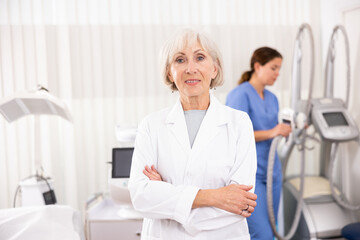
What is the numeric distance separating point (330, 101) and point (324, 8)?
34.7 inches

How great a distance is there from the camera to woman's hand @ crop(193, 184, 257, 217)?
1.12 meters

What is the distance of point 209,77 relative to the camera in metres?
1.27

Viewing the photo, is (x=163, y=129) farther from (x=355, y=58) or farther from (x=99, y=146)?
(x=355, y=58)

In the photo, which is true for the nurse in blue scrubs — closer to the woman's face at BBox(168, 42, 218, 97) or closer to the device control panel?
the device control panel

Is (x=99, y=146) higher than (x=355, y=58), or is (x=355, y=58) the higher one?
(x=355, y=58)

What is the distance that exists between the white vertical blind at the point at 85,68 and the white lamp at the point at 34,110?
15.4 inches

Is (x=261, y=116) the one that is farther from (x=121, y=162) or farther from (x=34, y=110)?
(x=34, y=110)

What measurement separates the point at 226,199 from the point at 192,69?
0.45 meters

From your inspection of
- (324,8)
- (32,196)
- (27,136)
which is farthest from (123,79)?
(324,8)

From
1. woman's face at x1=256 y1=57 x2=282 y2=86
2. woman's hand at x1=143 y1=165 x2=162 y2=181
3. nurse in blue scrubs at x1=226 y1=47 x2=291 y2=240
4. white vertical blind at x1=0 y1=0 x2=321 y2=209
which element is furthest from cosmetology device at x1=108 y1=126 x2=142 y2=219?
woman's face at x1=256 y1=57 x2=282 y2=86

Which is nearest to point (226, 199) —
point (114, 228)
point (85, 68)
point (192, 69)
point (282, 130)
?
point (192, 69)

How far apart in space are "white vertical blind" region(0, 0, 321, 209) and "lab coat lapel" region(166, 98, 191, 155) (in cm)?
143

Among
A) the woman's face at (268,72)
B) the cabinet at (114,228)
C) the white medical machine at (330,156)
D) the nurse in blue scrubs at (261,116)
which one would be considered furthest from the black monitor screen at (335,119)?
the cabinet at (114,228)

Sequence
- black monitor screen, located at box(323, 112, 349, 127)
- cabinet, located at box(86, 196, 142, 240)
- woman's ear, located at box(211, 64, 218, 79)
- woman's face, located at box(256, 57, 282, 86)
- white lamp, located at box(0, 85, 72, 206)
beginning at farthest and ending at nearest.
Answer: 1. black monitor screen, located at box(323, 112, 349, 127)
2. woman's face, located at box(256, 57, 282, 86)
3. white lamp, located at box(0, 85, 72, 206)
4. cabinet, located at box(86, 196, 142, 240)
5. woman's ear, located at box(211, 64, 218, 79)
